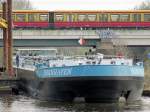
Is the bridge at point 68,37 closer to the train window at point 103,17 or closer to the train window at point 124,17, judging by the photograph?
the train window at point 103,17

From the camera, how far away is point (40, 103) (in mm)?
38781

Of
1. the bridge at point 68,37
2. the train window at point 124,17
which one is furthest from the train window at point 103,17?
the train window at point 124,17

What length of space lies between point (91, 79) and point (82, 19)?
148ft

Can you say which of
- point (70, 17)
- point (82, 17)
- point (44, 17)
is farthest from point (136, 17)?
point (44, 17)

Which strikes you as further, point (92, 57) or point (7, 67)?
point (7, 67)

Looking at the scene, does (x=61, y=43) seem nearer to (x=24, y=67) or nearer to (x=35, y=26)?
(x=35, y=26)

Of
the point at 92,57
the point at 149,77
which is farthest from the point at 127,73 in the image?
the point at 149,77

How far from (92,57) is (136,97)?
351cm

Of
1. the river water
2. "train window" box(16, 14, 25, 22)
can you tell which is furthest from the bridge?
the river water

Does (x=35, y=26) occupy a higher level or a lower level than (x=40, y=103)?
higher

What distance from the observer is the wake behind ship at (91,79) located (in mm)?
37312

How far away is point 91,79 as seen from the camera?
3731cm

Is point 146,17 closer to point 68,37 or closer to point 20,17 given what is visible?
point 68,37

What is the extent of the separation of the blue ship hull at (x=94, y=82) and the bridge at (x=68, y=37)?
4206 centimetres
